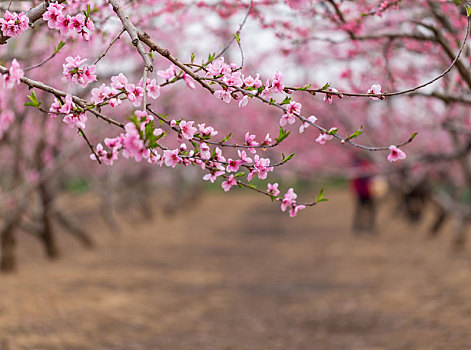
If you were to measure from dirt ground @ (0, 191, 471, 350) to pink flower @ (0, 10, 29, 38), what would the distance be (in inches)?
130

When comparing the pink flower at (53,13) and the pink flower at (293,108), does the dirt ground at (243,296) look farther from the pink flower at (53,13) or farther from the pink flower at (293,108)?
the pink flower at (53,13)

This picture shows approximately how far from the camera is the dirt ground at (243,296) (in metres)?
5.45

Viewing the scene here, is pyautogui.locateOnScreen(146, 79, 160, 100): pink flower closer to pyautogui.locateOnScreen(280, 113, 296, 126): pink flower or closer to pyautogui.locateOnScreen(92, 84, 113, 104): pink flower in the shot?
pyautogui.locateOnScreen(92, 84, 113, 104): pink flower

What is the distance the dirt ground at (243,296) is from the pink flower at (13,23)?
330cm

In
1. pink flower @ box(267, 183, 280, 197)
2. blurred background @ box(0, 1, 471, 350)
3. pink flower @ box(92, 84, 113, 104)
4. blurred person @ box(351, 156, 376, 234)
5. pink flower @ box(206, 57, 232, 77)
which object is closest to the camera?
pink flower @ box(92, 84, 113, 104)

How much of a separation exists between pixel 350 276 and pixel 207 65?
6527 millimetres

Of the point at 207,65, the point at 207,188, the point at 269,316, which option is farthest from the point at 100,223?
the point at 207,188

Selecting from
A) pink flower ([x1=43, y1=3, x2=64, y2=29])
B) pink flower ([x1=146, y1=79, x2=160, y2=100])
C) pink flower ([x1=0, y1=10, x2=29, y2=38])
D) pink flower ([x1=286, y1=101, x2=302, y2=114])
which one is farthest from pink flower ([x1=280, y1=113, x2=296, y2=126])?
pink flower ([x1=0, y1=10, x2=29, y2=38])

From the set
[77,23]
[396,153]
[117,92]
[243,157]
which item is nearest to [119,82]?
[117,92]

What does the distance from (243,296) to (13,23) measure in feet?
18.3

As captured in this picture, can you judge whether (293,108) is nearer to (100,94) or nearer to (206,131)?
(206,131)

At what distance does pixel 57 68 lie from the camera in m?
10.1

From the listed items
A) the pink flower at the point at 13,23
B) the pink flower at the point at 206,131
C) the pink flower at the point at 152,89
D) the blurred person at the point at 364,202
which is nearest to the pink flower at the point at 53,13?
the pink flower at the point at 13,23

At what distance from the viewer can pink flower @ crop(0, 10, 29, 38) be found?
2.64 metres
